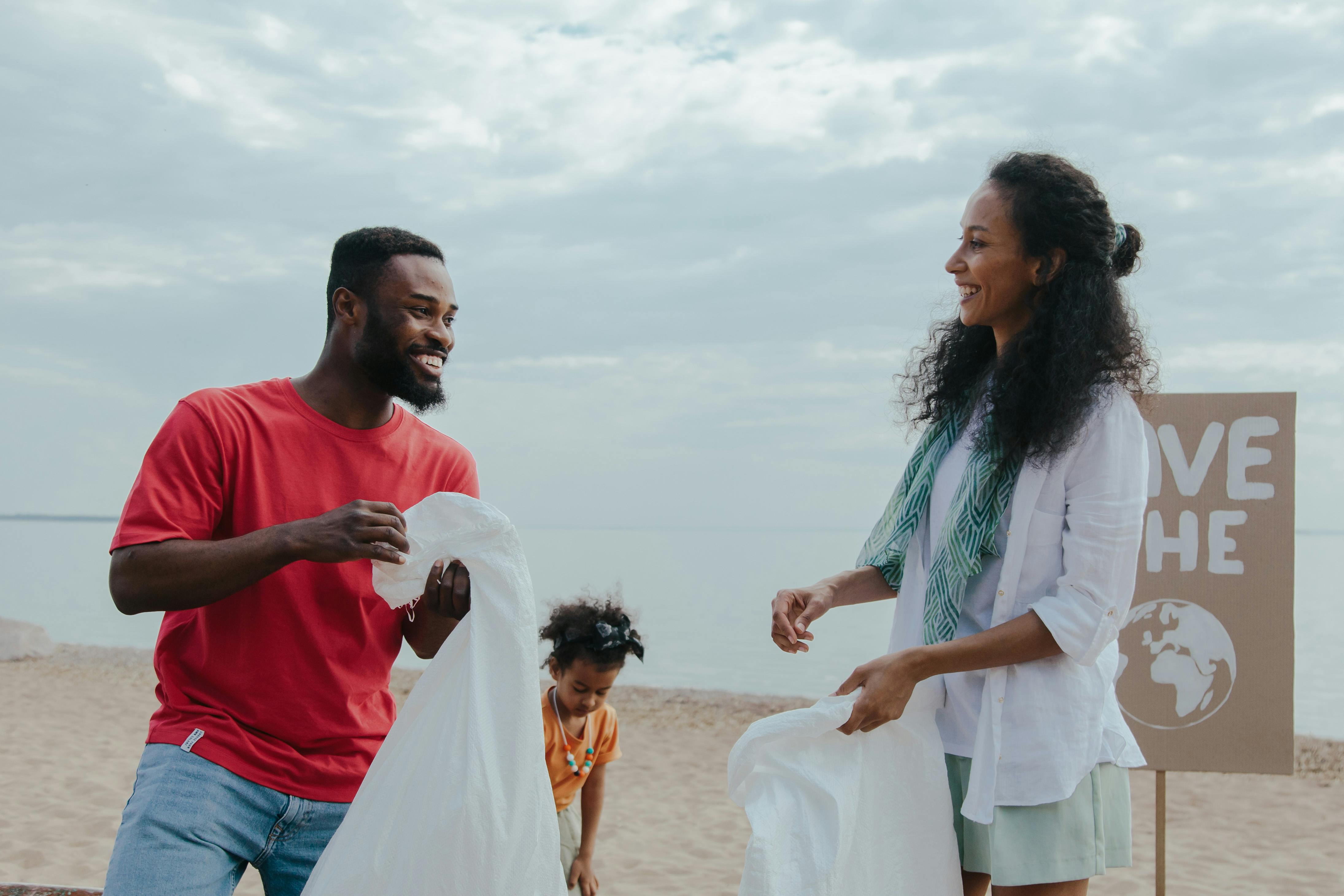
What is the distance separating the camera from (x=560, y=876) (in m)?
1.81

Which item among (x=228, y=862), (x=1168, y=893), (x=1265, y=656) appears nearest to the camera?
(x=228, y=862)

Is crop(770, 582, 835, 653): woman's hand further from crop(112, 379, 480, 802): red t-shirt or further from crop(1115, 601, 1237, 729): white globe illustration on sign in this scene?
crop(1115, 601, 1237, 729): white globe illustration on sign

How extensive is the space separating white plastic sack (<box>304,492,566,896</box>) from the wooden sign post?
2.90 metres

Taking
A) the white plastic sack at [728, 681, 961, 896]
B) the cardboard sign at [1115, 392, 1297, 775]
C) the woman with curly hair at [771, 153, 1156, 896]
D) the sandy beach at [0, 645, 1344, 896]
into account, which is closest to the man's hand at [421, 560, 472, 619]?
the white plastic sack at [728, 681, 961, 896]

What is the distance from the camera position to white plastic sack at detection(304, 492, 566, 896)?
171cm

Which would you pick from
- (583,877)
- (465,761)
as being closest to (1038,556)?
(465,761)

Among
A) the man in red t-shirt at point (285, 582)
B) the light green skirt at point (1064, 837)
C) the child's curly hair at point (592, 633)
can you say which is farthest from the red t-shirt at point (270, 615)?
the child's curly hair at point (592, 633)

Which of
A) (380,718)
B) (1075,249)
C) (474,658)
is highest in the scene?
(1075,249)

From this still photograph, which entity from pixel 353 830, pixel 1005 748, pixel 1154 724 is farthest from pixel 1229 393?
pixel 353 830

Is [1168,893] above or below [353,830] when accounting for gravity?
below

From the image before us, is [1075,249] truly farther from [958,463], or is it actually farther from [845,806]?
[845,806]

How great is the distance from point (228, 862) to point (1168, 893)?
16.8 ft

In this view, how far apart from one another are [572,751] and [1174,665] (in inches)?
92.6

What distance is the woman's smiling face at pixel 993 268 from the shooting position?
1.76 metres
